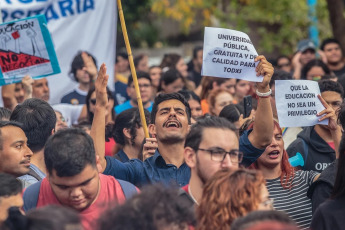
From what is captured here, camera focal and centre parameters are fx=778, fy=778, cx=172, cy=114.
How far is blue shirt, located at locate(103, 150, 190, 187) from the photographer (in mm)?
5762

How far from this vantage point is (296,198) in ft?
18.4

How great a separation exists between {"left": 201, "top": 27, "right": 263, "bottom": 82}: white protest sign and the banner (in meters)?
3.97

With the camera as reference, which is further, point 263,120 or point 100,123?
point 100,123

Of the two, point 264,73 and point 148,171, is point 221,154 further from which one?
point 148,171

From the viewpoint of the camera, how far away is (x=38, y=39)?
25.1 ft

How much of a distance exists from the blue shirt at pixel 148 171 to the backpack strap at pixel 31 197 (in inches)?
35.0

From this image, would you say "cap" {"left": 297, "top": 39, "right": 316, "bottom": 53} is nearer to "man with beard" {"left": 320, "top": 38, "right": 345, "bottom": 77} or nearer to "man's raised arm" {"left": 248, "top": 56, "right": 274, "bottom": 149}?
"man with beard" {"left": 320, "top": 38, "right": 345, "bottom": 77}

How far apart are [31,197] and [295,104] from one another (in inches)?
92.3

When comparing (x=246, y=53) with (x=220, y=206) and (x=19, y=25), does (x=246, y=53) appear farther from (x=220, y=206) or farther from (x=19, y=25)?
(x=19, y=25)

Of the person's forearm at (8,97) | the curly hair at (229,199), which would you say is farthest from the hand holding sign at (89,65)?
the curly hair at (229,199)

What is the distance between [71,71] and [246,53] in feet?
14.9

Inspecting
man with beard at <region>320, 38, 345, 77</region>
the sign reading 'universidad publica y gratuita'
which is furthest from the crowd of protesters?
man with beard at <region>320, 38, 345, 77</region>

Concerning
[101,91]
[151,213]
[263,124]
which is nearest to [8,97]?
[101,91]

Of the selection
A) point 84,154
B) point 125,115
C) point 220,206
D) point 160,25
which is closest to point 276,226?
point 220,206
